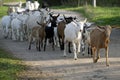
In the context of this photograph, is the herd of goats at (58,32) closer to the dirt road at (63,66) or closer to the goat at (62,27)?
the goat at (62,27)

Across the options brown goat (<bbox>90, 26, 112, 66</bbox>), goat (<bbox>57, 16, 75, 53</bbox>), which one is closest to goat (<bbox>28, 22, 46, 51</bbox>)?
goat (<bbox>57, 16, 75, 53</bbox>)

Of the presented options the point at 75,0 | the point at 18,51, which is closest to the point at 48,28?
the point at 18,51

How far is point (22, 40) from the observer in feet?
81.7

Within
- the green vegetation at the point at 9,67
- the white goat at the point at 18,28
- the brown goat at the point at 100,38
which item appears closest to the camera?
the green vegetation at the point at 9,67

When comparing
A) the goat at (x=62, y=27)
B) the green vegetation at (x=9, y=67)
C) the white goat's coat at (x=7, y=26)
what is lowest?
the white goat's coat at (x=7, y=26)

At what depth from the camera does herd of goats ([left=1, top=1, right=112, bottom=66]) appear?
1585cm

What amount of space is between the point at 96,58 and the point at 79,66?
3.29 ft

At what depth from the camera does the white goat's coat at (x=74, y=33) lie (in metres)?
17.2

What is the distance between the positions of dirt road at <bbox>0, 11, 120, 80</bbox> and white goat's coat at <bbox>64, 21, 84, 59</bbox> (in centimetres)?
51

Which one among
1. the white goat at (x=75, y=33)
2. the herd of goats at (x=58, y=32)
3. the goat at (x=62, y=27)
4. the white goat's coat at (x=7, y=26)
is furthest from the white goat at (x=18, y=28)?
the white goat at (x=75, y=33)

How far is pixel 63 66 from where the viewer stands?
618 inches

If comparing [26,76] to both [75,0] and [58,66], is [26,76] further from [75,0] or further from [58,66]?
[75,0]

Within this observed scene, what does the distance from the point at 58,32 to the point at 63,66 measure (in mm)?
4440

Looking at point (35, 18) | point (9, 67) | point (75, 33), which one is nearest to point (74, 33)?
point (75, 33)
